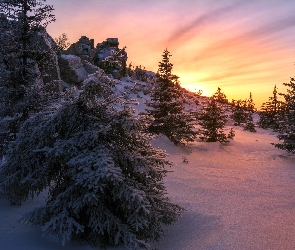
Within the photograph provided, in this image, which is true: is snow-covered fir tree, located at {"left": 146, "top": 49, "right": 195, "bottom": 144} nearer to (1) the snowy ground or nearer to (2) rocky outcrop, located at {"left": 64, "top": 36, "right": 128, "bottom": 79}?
(1) the snowy ground

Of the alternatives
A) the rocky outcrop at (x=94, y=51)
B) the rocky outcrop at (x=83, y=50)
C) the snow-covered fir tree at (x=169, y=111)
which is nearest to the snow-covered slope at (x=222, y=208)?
the snow-covered fir tree at (x=169, y=111)

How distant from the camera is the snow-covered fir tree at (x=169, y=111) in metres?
16.3

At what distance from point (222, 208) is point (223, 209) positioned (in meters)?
0.09

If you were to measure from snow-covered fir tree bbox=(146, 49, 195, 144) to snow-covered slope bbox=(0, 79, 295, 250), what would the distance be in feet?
6.03

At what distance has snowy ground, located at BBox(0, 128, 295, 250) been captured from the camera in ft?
17.6

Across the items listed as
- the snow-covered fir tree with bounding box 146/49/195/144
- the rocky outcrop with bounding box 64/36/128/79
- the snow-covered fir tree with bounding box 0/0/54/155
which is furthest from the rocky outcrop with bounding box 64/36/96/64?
the snow-covered fir tree with bounding box 0/0/54/155

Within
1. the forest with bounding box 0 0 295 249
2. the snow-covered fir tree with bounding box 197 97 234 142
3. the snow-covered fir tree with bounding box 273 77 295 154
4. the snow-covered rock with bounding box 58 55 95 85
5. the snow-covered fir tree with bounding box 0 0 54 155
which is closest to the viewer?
the forest with bounding box 0 0 295 249

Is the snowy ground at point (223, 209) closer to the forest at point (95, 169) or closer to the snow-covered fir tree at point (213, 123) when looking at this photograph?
the forest at point (95, 169)

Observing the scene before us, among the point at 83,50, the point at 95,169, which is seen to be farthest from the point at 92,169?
the point at 83,50

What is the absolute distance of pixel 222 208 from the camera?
757 centimetres

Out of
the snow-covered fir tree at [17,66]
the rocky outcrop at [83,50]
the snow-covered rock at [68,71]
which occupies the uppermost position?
the rocky outcrop at [83,50]

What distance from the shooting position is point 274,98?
149ft

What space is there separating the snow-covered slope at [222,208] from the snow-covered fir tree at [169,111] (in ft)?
6.03

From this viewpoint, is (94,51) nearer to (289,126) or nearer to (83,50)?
(83,50)
